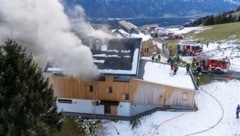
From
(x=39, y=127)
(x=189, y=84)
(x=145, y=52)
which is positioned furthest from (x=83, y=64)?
(x=145, y=52)

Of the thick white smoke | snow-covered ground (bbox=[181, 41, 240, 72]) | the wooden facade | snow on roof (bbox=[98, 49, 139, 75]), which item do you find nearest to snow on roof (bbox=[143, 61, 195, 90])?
the wooden facade

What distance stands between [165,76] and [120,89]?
733 cm

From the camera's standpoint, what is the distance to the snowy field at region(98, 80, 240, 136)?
43.4 meters

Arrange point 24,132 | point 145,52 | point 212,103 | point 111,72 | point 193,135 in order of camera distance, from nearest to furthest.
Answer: point 24,132
point 193,135
point 111,72
point 212,103
point 145,52

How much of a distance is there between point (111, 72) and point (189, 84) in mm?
9751

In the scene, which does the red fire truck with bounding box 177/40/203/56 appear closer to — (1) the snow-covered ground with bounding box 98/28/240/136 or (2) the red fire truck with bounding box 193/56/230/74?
(2) the red fire truck with bounding box 193/56/230/74

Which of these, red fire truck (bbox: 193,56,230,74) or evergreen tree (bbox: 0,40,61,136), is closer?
evergreen tree (bbox: 0,40,61,136)

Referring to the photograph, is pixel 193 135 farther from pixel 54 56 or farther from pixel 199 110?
pixel 54 56

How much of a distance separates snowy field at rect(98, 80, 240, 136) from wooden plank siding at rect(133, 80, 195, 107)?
55.7 inches

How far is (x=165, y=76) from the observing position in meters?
50.9

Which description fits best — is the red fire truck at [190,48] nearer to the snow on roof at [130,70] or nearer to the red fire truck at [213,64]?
the red fire truck at [213,64]

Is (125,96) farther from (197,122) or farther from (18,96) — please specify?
(18,96)

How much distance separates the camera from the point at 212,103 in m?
49.5

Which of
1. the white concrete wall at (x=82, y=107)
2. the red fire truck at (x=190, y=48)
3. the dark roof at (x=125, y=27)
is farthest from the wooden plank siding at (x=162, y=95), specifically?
the dark roof at (x=125, y=27)
